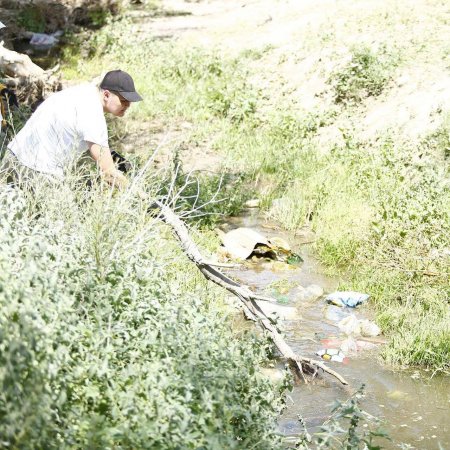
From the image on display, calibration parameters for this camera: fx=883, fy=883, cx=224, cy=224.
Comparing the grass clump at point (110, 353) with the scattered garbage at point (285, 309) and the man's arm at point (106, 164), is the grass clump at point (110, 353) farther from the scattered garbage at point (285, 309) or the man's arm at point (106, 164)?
the scattered garbage at point (285, 309)

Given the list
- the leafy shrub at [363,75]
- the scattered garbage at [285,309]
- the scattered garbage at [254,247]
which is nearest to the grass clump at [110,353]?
the scattered garbage at [285,309]

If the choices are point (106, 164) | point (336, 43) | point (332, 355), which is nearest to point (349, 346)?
point (332, 355)

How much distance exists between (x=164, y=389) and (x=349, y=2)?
1048 centimetres

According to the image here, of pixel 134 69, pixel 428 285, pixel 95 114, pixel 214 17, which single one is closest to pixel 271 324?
pixel 95 114

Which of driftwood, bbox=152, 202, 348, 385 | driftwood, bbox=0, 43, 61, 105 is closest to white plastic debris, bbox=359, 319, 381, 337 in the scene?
driftwood, bbox=152, 202, 348, 385

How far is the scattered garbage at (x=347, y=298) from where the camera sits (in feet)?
23.0

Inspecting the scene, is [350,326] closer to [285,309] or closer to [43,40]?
[285,309]

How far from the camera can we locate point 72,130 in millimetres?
5734

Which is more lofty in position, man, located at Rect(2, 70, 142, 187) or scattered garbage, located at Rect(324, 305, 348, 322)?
man, located at Rect(2, 70, 142, 187)

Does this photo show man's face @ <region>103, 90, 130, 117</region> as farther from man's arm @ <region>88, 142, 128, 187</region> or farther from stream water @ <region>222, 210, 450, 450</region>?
stream water @ <region>222, 210, 450, 450</region>

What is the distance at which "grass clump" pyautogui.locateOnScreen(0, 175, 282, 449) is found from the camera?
3217 mm

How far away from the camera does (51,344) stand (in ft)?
11.6

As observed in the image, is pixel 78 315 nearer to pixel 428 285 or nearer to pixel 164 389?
pixel 164 389

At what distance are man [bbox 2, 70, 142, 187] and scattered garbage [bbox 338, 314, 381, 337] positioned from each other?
2165mm
